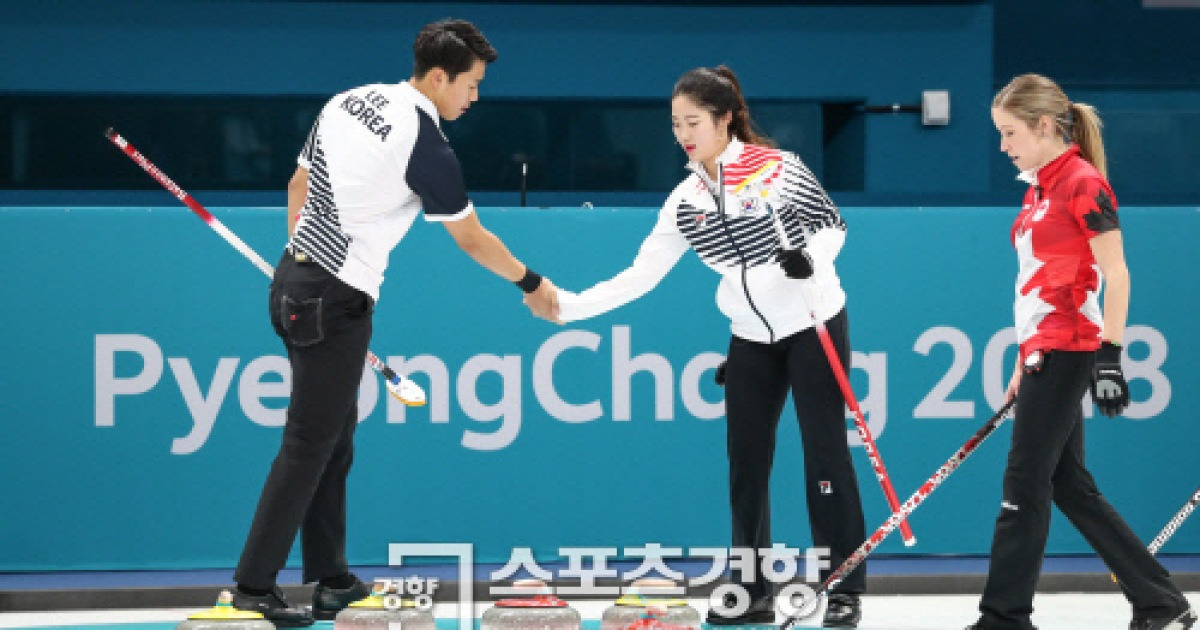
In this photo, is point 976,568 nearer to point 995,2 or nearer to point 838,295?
point 838,295

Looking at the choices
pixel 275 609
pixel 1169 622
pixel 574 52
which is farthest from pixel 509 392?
pixel 574 52

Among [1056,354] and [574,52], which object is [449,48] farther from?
[574,52]

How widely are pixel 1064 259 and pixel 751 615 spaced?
124 centimetres

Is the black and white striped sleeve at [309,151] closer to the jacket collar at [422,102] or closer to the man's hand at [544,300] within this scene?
the jacket collar at [422,102]

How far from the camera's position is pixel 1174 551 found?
17.1 ft

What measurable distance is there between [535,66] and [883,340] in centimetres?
523

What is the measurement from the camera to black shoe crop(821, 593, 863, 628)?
4078 millimetres

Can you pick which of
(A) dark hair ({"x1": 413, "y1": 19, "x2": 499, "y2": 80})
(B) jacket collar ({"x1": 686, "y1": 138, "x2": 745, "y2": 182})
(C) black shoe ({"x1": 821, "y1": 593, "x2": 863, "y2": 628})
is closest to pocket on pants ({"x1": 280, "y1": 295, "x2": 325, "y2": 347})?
(A) dark hair ({"x1": 413, "y1": 19, "x2": 499, "y2": 80})

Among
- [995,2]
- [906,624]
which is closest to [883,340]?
[906,624]

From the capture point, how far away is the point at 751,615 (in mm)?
4191

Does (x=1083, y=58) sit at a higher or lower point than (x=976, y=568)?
higher

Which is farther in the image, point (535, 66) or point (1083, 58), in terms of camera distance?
point (1083, 58)

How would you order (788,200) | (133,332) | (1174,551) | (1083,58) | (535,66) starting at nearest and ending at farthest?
(788,200) → (133,332) → (1174,551) → (535,66) → (1083,58)

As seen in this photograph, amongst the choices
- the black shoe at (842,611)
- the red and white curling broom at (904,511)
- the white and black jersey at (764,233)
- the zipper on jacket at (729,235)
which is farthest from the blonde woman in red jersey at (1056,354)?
the zipper on jacket at (729,235)
